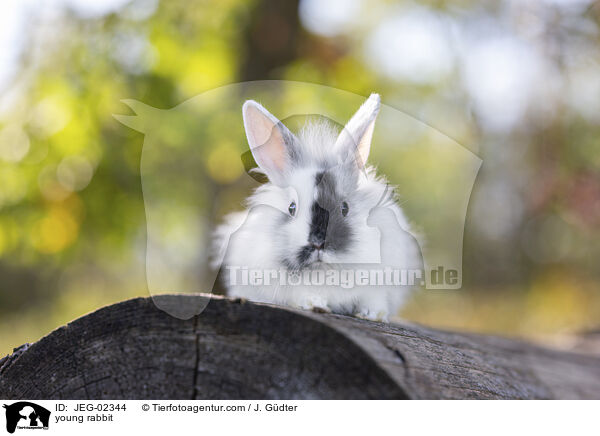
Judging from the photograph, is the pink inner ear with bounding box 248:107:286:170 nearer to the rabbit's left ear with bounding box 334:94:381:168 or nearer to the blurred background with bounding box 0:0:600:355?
the rabbit's left ear with bounding box 334:94:381:168

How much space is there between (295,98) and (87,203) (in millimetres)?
2687

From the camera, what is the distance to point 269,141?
74.0 inches

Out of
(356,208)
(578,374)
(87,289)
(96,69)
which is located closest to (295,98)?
(356,208)

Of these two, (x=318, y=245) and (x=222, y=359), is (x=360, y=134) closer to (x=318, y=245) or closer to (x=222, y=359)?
(x=318, y=245)

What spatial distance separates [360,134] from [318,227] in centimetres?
34

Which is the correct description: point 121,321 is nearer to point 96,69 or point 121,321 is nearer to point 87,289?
point 96,69

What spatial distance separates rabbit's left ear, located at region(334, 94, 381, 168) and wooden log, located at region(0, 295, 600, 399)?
0.57 metres

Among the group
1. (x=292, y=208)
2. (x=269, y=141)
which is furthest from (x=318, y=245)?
(x=269, y=141)

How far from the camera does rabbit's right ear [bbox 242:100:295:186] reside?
1823 mm

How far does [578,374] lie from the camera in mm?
3047
